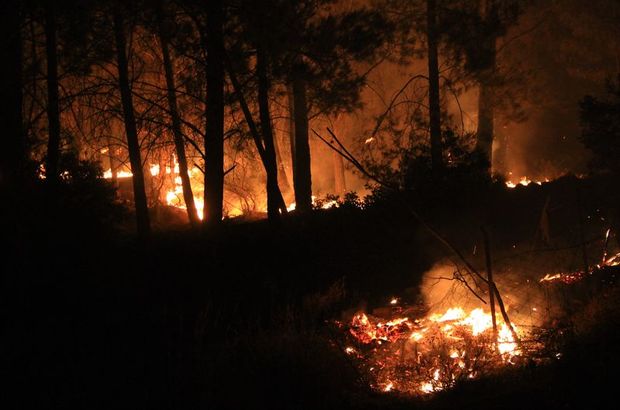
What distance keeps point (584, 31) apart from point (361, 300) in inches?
984

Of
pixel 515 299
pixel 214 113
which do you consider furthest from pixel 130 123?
pixel 515 299

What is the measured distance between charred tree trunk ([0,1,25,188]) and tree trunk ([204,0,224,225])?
3.82m

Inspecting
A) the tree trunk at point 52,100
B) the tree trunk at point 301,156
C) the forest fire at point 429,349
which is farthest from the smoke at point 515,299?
the tree trunk at point 301,156

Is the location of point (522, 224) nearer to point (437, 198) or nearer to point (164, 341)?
point (437, 198)

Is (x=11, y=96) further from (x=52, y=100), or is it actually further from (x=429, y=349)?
(x=429, y=349)

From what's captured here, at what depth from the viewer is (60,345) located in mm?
7129

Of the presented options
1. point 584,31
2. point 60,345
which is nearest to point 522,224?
point 60,345

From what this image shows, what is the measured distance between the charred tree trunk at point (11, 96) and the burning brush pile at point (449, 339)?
639cm

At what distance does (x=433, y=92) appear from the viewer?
15.8 m

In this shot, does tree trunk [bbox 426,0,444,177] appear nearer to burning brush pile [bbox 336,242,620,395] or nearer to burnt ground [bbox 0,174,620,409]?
burnt ground [bbox 0,174,620,409]

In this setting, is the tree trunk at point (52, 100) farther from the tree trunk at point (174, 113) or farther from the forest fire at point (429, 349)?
the forest fire at point (429, 349)

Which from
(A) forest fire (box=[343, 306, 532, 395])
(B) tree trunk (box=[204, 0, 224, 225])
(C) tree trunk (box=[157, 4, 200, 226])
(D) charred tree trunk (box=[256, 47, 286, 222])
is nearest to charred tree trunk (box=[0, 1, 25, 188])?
(C) tree trunk (box=[157, 4, 200, 226])

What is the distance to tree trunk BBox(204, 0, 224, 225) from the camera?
487 inches

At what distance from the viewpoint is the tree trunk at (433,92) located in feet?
50.2
